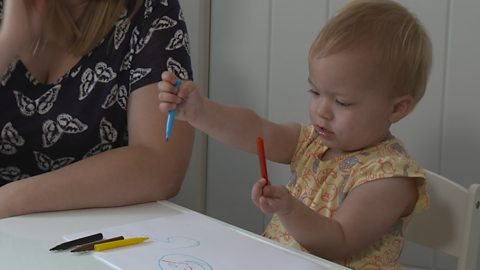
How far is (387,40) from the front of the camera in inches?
35.3

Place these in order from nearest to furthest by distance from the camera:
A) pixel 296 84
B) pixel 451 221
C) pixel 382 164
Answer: pixel 382 164
pixel 451 221
pixel 296 84

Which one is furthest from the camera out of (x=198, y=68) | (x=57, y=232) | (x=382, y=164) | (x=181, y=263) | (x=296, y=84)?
(x=198, y=68)

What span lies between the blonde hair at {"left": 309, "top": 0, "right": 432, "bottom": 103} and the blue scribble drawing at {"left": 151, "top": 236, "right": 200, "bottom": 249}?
341 mm

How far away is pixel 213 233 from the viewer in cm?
79

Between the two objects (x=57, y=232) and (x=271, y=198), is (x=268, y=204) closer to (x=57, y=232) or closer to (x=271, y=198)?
(x=271, y=198)

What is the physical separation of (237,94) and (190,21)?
218 mm

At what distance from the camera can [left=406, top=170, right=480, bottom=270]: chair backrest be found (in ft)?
3.20

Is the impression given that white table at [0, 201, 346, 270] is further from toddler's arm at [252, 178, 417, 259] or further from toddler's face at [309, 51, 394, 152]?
toddler's face at [309, 51, 394, 152]

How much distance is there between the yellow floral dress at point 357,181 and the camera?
0.89 m

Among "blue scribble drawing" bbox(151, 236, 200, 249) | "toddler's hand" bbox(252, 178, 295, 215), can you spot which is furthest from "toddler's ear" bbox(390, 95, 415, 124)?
"blue scribble drawing" bbox(151, 236, 200, 249)

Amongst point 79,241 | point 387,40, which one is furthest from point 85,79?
point 387,40

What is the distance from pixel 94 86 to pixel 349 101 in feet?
1.39

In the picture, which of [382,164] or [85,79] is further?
[85,79]

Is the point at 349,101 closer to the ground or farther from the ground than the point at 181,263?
farther from the ground
